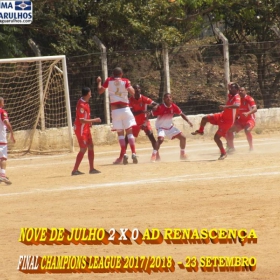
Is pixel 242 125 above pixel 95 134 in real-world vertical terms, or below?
above

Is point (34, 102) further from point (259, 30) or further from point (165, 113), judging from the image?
point (259, 30)

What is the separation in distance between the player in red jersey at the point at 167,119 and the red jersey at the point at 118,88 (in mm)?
935

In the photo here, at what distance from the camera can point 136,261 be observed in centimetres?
902

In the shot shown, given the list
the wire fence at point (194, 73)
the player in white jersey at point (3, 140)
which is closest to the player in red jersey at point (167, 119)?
the player in white jersey at point (3, 140)

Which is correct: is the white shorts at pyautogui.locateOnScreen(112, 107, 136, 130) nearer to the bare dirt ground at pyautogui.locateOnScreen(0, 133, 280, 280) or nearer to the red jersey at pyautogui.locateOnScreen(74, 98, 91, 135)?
the bare dirt ground at pyautogui.locateOnScreen(0, 133, 280, 280)

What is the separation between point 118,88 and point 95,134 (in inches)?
221

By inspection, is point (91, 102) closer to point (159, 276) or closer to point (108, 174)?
point (108, 174)

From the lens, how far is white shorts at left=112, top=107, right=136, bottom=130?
17.1m

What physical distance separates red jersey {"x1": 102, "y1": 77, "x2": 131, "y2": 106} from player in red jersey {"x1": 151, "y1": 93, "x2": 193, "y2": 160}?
0.93 m

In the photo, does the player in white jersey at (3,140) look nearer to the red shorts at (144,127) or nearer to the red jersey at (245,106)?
the red shorts at (144,127)
